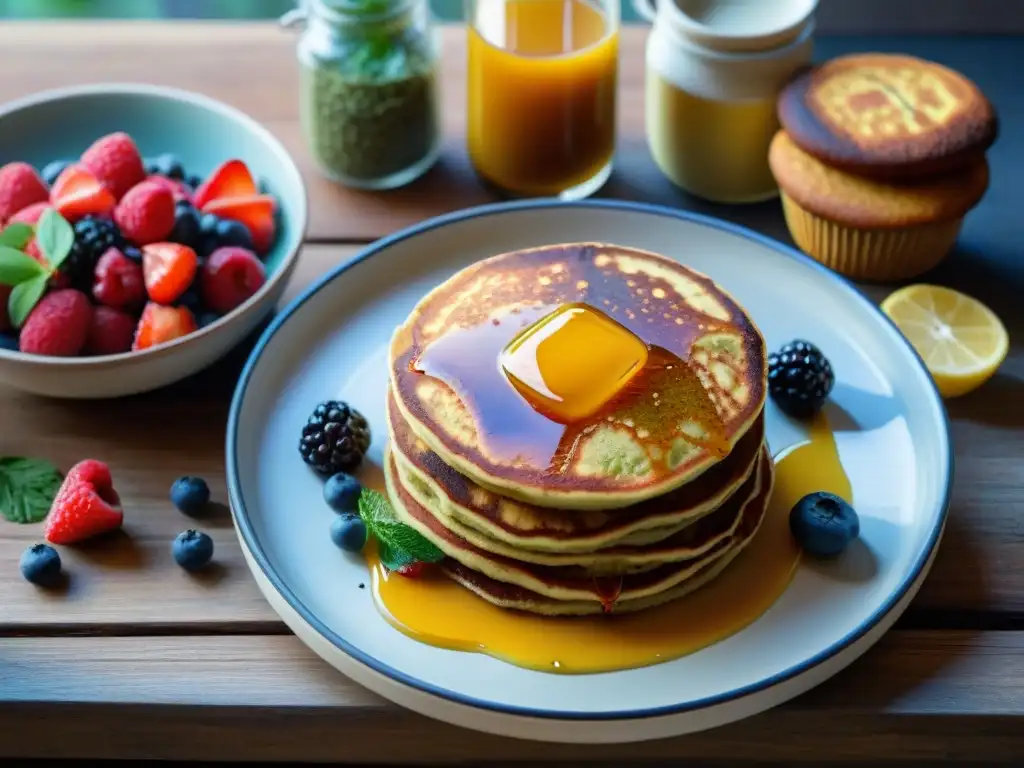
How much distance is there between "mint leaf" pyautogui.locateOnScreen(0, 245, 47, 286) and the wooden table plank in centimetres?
53

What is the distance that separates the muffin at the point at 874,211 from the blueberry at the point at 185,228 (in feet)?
3.03

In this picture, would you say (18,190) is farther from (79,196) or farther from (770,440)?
(770,440)

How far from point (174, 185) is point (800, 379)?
1020 mm

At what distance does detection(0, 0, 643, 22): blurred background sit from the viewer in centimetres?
276

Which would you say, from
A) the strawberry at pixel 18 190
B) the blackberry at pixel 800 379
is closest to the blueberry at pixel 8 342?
the strawberry at pixel 18 190

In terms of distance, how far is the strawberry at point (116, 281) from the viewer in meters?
1.68

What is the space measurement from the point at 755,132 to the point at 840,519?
80cm

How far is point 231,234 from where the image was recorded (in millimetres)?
1781

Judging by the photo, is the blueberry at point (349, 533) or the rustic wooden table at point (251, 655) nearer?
the rustic wooden table at point (251, 655)

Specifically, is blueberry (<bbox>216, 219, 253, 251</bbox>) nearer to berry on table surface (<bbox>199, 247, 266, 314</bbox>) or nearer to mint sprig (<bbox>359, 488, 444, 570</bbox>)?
berry on table surface (<bbox>199, 247, 266, 314</bbox>)

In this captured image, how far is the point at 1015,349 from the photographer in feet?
5.97

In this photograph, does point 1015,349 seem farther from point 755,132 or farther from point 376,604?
point 376,604

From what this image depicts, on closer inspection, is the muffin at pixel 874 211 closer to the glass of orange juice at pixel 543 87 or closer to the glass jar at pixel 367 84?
the glass of orange juice at pixel 543 87

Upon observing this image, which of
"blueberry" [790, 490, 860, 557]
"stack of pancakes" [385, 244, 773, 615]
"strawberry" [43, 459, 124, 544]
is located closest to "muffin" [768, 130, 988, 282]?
"stack of pancakes" [385, 244, 773, 615]
